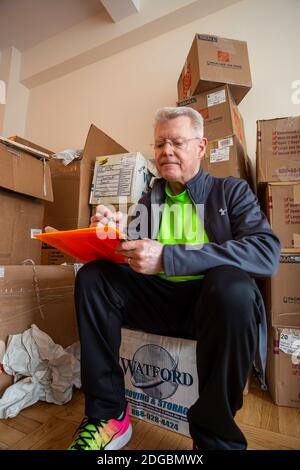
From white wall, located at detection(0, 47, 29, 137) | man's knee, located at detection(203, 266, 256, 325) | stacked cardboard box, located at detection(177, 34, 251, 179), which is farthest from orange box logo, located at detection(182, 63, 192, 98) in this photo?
white wall, located at detection(0, 47, 29, 137)

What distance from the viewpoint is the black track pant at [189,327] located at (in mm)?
504

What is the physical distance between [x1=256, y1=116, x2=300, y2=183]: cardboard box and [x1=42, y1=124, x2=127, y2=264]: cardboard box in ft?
2.68

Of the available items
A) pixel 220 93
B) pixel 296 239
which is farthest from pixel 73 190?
pixel 296 239

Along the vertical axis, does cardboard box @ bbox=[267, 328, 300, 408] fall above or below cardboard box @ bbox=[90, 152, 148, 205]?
below

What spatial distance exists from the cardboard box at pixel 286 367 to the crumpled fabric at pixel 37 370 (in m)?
0.71

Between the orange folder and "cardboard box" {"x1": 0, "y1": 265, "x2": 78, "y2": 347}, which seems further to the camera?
"cardboard box" {"x1": 0, "y1": 265, "x2": 78, "y2": 347}

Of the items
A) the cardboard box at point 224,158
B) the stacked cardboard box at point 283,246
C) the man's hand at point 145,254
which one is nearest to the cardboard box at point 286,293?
the stacked cardboard box at point 283,246

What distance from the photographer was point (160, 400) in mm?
758

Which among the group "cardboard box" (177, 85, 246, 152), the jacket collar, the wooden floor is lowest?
the wooden floor

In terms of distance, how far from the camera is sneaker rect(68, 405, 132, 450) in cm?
60

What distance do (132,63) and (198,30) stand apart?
48 centimetres

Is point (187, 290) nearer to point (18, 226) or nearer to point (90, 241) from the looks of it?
point (90, 241)

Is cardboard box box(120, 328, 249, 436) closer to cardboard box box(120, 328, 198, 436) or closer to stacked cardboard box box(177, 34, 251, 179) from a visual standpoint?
cardboard box box(120, 328, 198, 436)
